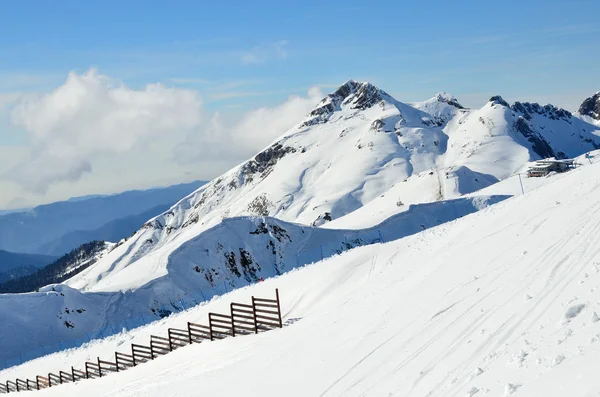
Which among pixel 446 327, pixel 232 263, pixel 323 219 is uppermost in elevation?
pixel 323 219

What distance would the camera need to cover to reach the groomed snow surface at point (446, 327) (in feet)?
36.9

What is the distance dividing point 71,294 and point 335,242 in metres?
33.1

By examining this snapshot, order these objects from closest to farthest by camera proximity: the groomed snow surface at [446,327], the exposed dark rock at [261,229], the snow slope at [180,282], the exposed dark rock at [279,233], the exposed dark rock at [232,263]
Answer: the groomed snow surface at [446,327] → the snow slope at [180,282] → the exposed dark rock at [232,263] → the exposed dark rock at [279,233] → the exposed dark rock at [261,229]

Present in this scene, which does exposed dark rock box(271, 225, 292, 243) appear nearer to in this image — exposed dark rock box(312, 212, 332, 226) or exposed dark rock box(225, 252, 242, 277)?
exposed dark rock box(225, 252, 242, 277)

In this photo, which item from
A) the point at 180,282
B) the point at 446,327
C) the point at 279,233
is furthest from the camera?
the point at 279,233

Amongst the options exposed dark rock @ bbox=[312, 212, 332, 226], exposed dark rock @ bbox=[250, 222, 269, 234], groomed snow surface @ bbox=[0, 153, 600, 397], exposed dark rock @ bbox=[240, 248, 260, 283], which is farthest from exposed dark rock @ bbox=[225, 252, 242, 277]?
exposed dark rock @ bbox=[312, 212, 332, 226]

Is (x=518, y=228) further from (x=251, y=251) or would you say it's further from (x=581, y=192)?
(x=251, y=251)

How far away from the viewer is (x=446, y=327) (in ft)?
50.8

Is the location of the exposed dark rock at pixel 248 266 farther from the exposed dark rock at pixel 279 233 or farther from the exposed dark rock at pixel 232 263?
the exposed dark rock at pixel 279 233

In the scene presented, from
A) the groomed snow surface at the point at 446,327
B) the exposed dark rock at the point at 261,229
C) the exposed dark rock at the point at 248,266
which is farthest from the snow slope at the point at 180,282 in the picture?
the groomed snow surface at the point at 446,327

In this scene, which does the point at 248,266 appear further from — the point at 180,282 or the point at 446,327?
the point at 446,327

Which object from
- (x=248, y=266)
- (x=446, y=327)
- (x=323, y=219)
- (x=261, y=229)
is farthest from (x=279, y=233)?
(x=323, y=219)

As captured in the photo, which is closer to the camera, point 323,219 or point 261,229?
point 261,229

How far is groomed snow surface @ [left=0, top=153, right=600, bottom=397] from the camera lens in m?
11.2
